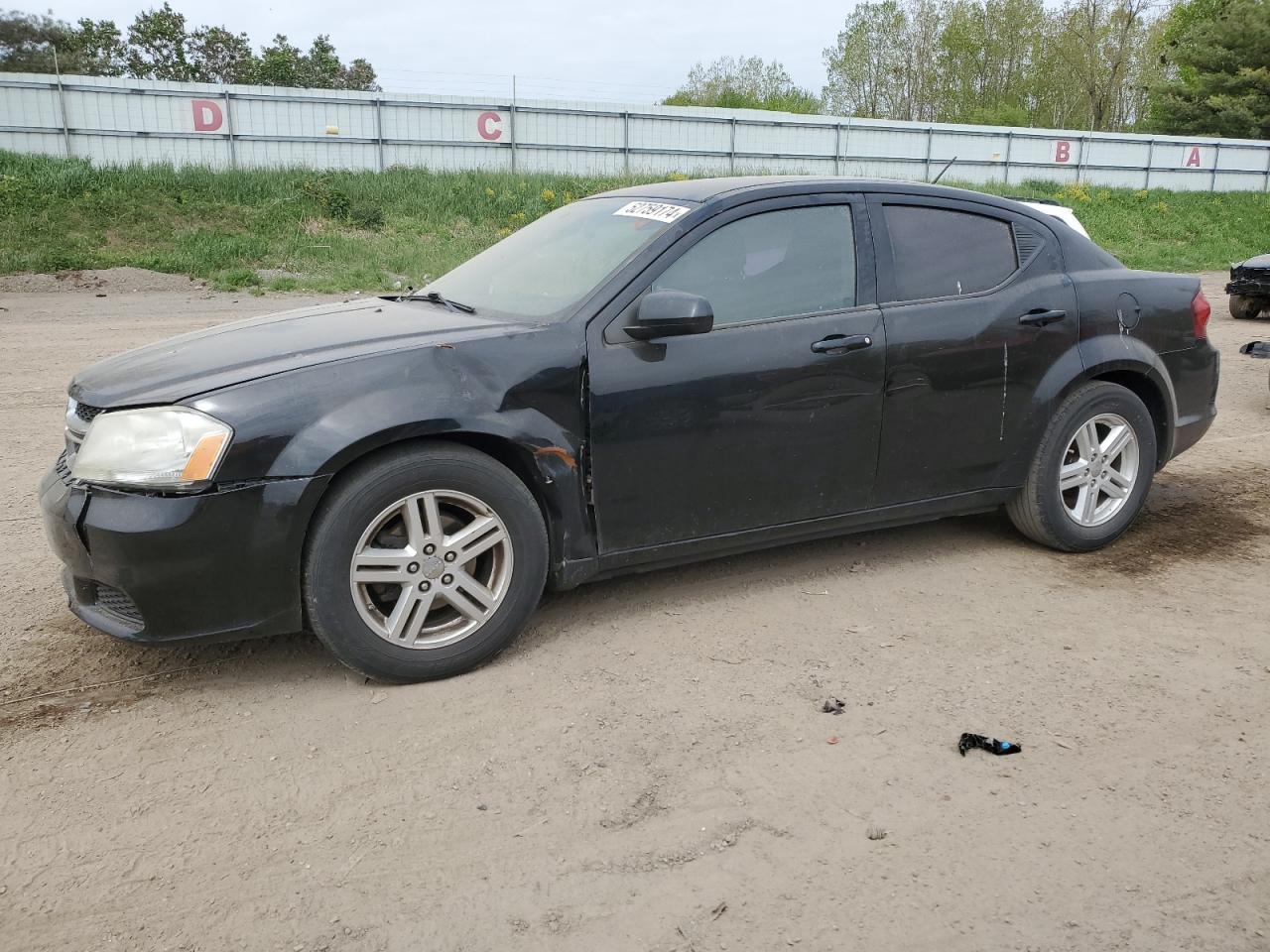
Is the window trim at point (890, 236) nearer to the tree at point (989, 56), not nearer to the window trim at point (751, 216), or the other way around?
the window trim at point (751, 216)

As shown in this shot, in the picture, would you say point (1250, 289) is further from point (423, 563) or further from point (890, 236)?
point (423, 563)

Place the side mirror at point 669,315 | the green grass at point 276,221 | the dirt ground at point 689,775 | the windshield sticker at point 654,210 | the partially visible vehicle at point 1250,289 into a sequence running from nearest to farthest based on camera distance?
the dirt ground at point 689,775
the side mirror at point 669,315
the windshield sticker at point 654,210
the partially visible vehicle at point 1250,289
the green grass at point 276,221

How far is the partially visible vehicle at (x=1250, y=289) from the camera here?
13591 millimetres

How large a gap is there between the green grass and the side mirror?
13.0 m

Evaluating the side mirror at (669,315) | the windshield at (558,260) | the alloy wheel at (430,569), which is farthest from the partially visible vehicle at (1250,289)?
the alloy wheel at (430,569)

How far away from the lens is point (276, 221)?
19.6m

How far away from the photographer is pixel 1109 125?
6288 cm

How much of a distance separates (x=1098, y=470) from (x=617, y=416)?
2.51 metres

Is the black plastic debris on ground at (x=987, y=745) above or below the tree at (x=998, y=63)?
below

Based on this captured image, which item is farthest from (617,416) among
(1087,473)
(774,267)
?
(1087,473)

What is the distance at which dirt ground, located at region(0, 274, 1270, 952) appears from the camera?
8.41 feet

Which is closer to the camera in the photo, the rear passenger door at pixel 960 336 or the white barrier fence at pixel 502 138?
the rear passenger door at pixel 960 336

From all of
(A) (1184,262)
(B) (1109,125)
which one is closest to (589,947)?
(A) (1184,262)

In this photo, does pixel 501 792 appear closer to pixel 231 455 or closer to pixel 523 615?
pixel 523 615
